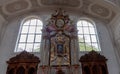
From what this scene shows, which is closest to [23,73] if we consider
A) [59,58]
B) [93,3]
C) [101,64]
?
[59,58]

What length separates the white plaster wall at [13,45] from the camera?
7242 mm

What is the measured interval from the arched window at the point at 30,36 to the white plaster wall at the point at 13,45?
1.09 ft

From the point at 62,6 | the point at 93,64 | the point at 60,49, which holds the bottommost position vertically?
the point at 93,64

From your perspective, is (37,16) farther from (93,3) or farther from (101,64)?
(101,64)

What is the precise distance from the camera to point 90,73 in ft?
22.7

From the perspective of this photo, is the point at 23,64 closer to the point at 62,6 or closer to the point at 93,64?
the point at 93,64

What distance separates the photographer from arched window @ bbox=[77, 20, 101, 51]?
8.21m

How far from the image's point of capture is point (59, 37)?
8039 millimetres

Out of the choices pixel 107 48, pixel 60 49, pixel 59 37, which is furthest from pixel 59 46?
pixel 107 48

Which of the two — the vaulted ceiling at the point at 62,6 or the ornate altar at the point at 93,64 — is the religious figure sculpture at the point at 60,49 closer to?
the ornate altar at the point at 93,64

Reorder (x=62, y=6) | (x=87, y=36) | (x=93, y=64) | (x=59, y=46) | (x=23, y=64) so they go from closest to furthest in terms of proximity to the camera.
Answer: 1. (x=23, y=64)
2. (x=93, y=64)
3. (x=59, y=46)
4. (x=87, y=36)
5. (x=62, y=6)

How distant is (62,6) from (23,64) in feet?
15.4

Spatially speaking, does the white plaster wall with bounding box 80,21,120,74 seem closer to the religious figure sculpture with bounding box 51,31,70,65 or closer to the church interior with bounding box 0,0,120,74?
the church interior with bounding box 0,0,120,74

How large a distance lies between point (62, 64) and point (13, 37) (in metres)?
3.32
